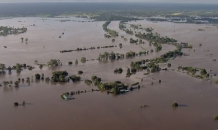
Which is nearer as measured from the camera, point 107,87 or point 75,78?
point 107,87

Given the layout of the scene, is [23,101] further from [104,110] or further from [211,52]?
[211,52]

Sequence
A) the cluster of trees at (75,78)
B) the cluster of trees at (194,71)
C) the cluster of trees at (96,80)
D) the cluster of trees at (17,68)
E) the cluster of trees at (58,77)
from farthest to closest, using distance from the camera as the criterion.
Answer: the cluster of trees at (17,68), the cluster of trees at (194,71), the cluster of trees at (75,78), the cluster of trees at (58,77), the cluster of trees at (96,80)

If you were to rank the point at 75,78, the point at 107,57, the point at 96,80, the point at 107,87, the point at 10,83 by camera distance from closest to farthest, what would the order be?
1. the point at 107,87
2. the point at 10,83
3. the point at 96,80
4. the point at 75,78
5. the point at 107,57

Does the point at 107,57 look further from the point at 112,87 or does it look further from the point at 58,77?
the point at 112,87

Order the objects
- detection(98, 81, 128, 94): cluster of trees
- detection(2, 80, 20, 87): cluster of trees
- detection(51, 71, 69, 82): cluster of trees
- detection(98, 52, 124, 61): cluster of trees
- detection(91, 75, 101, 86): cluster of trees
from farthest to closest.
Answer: detection(98, 52, 124, 61): cluster of trees → detection(51, 71, 69, 82): cluster of trees → detection(91, 75, 101, 86): cluster of trees → detection(2, 80, 20, 87): cluster of trees → detection(98, 81, 128, 94): cluster of trees

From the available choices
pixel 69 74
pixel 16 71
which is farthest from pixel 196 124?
pixel 16 71

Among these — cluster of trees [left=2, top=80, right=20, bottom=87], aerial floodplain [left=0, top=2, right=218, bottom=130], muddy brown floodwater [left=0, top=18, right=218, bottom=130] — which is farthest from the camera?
cluster of trees [left=2, top=80, right=20, bottom=87]

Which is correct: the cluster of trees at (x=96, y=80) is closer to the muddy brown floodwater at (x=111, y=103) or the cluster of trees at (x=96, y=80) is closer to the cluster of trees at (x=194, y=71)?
the muddy brown floodwater at (x=111, y=103)

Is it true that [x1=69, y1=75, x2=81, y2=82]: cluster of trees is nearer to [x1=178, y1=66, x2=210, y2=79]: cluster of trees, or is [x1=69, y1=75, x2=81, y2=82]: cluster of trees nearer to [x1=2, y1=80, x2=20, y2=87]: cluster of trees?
[x1=2, y1=80, x2=20, y2=87]: cluster of trees

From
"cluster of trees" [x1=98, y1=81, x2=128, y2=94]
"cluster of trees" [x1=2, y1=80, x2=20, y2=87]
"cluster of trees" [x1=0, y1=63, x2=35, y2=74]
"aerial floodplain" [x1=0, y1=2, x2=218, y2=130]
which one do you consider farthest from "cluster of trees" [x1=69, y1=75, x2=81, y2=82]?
"cluster of trees" [x1=0, y1=63, x2=35, y2=74]

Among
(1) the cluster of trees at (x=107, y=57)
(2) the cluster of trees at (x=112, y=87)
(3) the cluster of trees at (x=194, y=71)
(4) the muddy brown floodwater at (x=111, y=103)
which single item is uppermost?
(1) the cluster of trees at (x=107, y=57)

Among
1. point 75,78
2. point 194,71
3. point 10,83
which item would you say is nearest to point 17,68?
point 10,83

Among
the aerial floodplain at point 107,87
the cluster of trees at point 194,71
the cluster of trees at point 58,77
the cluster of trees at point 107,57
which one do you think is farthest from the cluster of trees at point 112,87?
the cluster of trees at point 107,57
